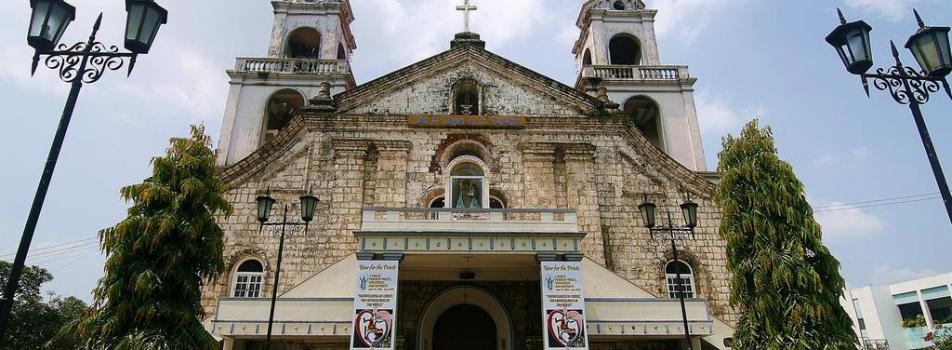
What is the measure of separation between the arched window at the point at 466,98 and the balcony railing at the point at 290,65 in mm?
6526

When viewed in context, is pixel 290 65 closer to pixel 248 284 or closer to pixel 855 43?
pixel 248 284

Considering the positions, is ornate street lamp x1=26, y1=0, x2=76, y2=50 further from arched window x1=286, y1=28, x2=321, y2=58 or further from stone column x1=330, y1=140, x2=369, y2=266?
arched window x1=286, y1=28, x2=321, y2=58

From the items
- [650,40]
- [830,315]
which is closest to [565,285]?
[830,315]

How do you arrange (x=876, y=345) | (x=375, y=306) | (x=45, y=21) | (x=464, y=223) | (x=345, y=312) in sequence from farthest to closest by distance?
1. (x=876, y=345)
2. (x=464, y=223)
3. (x=345, y=312)
4. (x=375, y=306)
5. (x=45, y=21)

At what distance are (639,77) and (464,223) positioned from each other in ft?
45.0

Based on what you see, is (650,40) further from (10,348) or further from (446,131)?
(10,348)

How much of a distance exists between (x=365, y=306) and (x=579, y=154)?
28.7 feet

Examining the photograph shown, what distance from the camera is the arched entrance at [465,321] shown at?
15.0m

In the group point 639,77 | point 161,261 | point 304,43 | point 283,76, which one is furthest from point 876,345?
point 161,261

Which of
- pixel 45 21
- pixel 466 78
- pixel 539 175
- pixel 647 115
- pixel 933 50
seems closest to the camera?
pixel 45 21

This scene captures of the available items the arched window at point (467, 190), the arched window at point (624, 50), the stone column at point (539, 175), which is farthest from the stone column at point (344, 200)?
the arched window at point (624, 50)

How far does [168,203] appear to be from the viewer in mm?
11008

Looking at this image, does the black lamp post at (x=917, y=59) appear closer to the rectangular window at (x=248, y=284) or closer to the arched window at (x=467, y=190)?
the arched window at (x=467, y=190)

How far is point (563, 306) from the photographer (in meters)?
12.1
